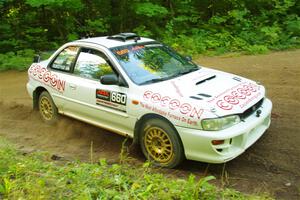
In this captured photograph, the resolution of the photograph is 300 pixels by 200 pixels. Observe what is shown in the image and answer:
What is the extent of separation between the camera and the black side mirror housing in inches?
228

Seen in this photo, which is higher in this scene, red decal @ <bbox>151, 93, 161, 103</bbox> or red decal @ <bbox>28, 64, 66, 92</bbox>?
red decal @ <bbox>151, 93, 161, 103</bbox>

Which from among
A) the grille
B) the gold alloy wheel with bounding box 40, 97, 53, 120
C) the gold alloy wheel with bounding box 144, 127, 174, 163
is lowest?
the gold alloy wheel with bounding box 40, 97, 53, 120

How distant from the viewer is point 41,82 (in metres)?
7.40

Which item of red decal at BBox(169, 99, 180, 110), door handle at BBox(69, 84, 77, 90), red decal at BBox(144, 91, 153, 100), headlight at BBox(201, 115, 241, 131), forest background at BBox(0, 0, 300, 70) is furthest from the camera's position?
forest background at BBox(0, 0, 300, 70)

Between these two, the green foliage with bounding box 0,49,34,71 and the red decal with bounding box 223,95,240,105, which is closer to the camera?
the red decal with bounding box 223,95,240,105

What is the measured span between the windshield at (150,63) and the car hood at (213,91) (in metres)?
0.20

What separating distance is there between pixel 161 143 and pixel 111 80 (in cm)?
118

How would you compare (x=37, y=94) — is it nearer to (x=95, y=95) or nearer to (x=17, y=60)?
(x=95, y=95)

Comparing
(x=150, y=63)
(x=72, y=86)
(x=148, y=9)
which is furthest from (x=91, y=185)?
(x=148, y=9)

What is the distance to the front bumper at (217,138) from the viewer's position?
5.05 meters

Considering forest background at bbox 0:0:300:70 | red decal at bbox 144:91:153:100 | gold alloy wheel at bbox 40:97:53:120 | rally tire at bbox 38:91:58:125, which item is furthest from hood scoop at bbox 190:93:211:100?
forest background at bbox 0:0:300:70

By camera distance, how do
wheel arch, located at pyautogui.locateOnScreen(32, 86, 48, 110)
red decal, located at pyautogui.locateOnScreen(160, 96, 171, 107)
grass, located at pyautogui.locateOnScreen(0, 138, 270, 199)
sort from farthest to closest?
1. wheel arch, located at pyautogui.locateOnScreen(32, 86, 48, 110)
2. red decal, located at pyautogui.locateOnScreen(160, 96, 171, 107)
3. grass, located at pyautogui.locateOnScreen(0, 138, 270, 199)

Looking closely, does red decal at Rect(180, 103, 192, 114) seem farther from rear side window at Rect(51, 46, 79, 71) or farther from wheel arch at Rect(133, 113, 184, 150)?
rear side window at Rect(51, 46, 79, 71)

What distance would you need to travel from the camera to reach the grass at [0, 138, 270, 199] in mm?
3863
